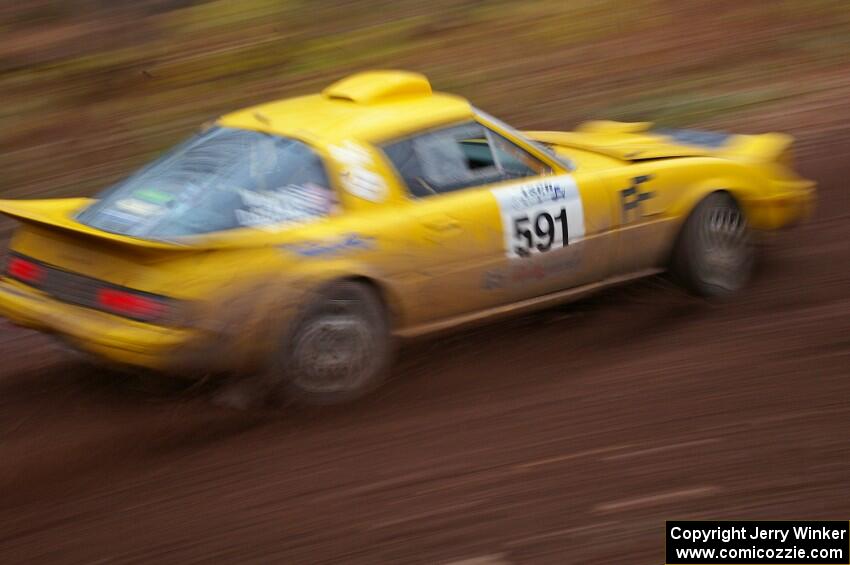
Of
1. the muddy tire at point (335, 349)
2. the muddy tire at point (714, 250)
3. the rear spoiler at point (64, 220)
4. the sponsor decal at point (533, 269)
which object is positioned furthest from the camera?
the muddy tire at point (714, 250)

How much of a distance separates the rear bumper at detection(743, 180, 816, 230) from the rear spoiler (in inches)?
136

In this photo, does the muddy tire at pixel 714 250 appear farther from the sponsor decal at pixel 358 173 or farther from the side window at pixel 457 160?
the sponsor decal at pixel 358 173

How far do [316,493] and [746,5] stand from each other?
34.4ft

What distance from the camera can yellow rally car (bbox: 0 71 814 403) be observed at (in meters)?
5.22

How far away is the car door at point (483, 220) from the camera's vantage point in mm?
5867

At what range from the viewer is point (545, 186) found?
6242 mm

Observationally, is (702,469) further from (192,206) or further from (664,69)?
(664,69)

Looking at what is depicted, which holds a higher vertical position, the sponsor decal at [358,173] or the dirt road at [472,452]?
the sponsor decal at [358,173]

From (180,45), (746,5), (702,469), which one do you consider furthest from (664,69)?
(702,469)

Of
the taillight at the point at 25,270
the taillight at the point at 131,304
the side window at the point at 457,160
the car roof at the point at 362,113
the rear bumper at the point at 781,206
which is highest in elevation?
the car roof at the point at 362,113

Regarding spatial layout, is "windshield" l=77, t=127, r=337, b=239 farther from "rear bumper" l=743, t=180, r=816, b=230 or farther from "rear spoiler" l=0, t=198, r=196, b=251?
"rear bumper" l=743, t=180, r=816, b=230

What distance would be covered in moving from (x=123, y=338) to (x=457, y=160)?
1913 mm

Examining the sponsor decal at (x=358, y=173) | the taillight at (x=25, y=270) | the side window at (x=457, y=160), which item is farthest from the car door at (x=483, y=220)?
the taillight at (x=25, y=270)

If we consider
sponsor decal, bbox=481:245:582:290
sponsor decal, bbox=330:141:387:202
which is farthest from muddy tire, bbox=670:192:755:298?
sponsor decal, bbox=330:141:387:202
